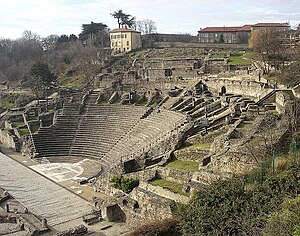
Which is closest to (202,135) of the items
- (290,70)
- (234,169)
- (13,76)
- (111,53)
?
(234,169)

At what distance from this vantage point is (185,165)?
25.7m

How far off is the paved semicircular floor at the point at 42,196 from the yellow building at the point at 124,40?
5514 centimetres

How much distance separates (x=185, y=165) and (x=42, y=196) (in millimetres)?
10393

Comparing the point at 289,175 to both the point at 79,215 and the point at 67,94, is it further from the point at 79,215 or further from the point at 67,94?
the point at 67,94

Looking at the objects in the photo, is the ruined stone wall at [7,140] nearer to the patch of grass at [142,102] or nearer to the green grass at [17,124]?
the green grass at [17,124]

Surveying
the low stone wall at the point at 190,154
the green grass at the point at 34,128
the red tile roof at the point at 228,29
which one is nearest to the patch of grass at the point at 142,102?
the green grass at the point at 34,128

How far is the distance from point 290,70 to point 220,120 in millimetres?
9336

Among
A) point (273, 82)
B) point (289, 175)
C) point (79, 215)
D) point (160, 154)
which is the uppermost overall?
point (273, 82)

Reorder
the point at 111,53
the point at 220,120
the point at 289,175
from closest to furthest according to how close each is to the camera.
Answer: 1. the point at 289,175
2. the point at 220,120
3. the point at 111,53

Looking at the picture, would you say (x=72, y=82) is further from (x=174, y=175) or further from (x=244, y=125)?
(x=174, y=175)

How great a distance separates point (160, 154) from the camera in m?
30.1

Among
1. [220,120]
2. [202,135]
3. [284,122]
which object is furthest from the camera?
[220,120]

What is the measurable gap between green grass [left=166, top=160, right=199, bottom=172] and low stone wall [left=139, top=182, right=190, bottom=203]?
2313mm

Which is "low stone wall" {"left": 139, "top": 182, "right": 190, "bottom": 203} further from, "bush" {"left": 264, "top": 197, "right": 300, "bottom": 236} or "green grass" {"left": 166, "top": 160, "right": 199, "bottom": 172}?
"bush" {"left": 264, "top": 197, "right": 300, "bottom": 236}
